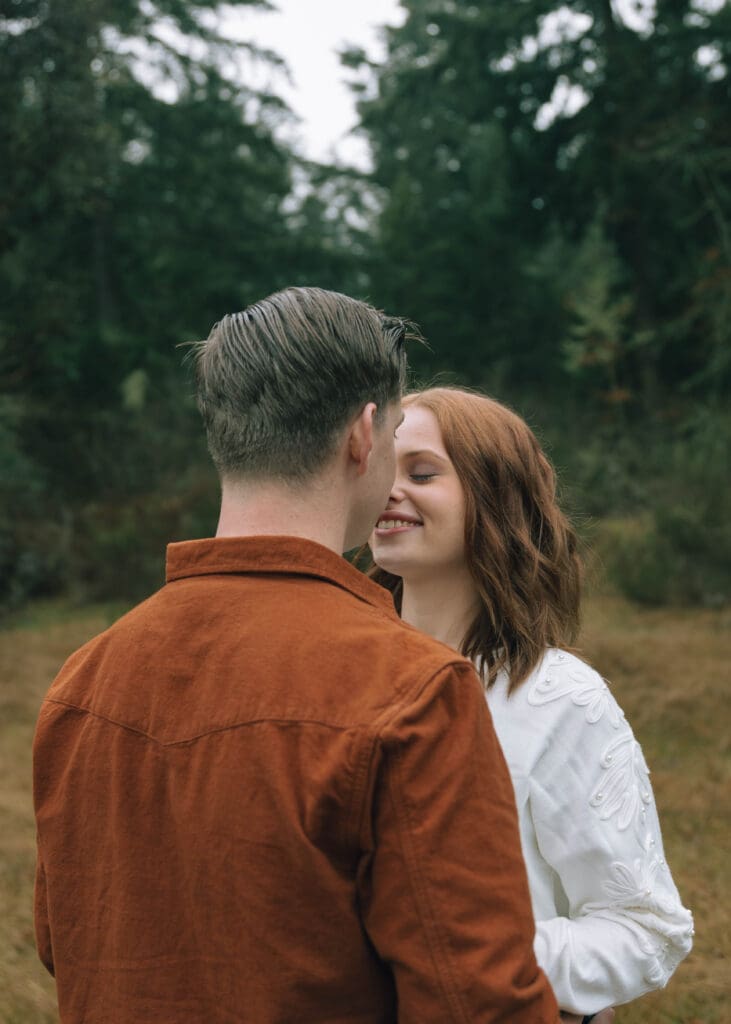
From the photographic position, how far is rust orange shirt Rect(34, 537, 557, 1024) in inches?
44.1

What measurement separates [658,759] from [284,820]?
5663 millimetres

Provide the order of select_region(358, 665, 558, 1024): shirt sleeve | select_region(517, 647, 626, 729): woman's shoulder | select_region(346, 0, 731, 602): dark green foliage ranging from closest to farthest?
1. select_region(358, 665, 558, 1024): shirt sleeve
2. select_region(517, 647, 626, 729): woman's shoulder
3. select_region(346, 0, 731, 602): dark green foliage

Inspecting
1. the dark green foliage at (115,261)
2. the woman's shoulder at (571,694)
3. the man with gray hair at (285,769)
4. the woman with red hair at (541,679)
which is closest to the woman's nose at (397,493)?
the woman with red hair at (541,679)

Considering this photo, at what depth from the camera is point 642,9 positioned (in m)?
19.1

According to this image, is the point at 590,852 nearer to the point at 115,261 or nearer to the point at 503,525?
the point at 503,525

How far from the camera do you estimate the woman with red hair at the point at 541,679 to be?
68.8 inches

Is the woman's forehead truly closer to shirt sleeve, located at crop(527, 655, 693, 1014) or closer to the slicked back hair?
shirt sleeve, located at crop(527, 655, 693, 1014)

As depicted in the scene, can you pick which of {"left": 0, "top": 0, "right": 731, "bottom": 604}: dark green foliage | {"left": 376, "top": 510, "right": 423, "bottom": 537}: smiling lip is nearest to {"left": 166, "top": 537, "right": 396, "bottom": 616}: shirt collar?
{"left": 376, "top": 510, "right": 423, "bottom": 537}: smiling lip

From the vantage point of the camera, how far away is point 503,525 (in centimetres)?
221

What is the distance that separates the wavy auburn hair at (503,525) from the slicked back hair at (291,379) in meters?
0.86

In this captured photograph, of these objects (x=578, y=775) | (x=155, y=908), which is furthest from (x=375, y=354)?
(x=578, y=775)

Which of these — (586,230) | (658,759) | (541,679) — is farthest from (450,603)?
(586,230)

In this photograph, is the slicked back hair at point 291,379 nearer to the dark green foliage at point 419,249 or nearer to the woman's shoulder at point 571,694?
the woman's shoulder at point 571,694

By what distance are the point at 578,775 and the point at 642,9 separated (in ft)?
67.7
